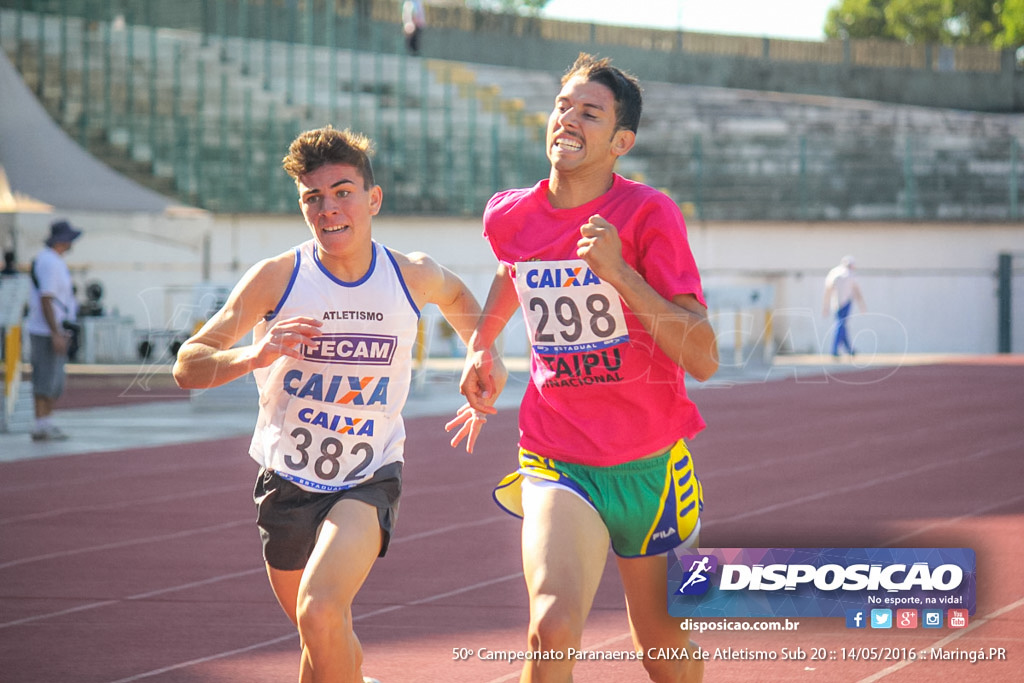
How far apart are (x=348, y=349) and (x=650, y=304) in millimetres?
1221

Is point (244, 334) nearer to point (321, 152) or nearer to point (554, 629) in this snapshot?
point (321, 152)

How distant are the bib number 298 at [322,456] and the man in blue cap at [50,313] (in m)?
8.62

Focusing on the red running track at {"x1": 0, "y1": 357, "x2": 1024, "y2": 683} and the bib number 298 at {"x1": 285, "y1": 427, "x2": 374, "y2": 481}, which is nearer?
the bib number 298 at {"x1": 285, "y1": 427, "x2": 374, "y2": 481}

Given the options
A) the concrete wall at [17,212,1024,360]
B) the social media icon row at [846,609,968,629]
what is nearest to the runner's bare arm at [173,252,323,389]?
the social media icon row at [846,609,968,629]

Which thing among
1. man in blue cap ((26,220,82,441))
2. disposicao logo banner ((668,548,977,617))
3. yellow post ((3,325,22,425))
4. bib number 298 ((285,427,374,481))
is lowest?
yellow post ((3,325,22,425))

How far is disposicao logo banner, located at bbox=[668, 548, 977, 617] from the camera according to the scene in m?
4.27

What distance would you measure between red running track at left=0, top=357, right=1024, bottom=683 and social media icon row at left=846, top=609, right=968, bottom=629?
0.14 m

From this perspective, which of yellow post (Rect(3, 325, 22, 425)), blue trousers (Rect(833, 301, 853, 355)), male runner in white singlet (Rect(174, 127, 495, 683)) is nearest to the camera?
male runner in white singlet (Rect(174, 127, 495, 683))

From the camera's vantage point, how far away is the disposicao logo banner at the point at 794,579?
4.27 m

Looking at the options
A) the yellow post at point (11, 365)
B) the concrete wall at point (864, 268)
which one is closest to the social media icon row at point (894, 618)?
the yellow post at point (11, 365)

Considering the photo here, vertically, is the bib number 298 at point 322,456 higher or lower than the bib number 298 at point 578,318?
lower

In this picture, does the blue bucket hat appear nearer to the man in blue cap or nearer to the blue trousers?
the man in blue cap

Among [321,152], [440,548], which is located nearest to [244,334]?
[321,152]

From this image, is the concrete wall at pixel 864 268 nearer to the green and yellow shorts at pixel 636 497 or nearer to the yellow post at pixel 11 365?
the yellow post at pixel 11 365
